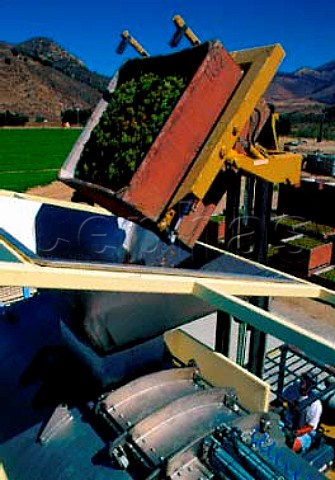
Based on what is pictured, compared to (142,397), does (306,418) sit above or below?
below

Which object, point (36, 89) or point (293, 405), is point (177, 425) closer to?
point (293, 405)

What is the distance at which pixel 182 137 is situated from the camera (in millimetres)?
3086

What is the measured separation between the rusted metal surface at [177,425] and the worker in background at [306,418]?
1361 mm

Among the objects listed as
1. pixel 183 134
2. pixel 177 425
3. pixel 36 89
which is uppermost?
pixel 36 89

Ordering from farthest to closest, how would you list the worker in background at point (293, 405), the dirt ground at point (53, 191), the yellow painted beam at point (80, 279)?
1. the dirt ground at point (53, 191)
2. the worker in background at point (293, 405)
3. the yellow painted beam at point (80, 279)

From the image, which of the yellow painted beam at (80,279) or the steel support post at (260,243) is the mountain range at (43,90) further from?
the yellow painted beam at (80,279)

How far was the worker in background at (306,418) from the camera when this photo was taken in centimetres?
389

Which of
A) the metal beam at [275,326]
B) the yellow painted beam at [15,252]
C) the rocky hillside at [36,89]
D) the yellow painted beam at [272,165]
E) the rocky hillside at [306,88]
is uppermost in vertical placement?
the rocky hillside at [306,88]

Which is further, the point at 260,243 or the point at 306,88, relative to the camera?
the point at 306,88

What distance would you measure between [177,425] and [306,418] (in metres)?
2.27

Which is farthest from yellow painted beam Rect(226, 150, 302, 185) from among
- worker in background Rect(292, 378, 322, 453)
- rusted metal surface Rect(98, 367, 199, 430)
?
worker in background Rect(292, 378, 322, 453)

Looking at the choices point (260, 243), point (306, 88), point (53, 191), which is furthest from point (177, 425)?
point (306, 88)

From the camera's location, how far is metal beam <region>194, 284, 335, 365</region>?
7.33 ft

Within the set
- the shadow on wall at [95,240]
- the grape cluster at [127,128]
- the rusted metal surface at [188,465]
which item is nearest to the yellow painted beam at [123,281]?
the rusted metal surface at [188,465]
